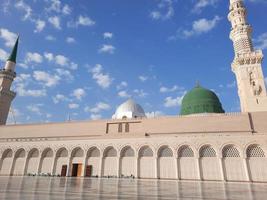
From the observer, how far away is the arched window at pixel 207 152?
21188 mm

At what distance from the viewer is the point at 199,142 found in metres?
21.5

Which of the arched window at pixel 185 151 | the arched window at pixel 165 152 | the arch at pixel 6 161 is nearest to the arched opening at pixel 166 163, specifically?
the arched window at pixel 165 152

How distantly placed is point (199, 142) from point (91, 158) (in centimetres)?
1183

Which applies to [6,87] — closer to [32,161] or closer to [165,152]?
[32,161]

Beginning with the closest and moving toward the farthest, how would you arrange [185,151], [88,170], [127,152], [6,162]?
[185,151] < [127,152] < [88,170] < [6,162]

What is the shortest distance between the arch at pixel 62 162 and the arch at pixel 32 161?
8.73ft

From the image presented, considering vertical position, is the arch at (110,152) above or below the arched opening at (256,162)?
above

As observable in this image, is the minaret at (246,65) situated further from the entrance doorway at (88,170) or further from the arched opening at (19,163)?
the arched opening at (19,163)

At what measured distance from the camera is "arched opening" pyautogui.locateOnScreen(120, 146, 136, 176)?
2290 cm

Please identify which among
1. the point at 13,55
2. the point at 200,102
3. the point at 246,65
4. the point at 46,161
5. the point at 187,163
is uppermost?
the point at 13,55

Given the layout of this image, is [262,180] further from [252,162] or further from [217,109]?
[217,109]

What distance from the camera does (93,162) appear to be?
2438 centimetres

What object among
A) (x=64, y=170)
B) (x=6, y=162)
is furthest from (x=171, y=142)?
(x=6, y=162)

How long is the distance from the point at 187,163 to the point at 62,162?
1412 cm
